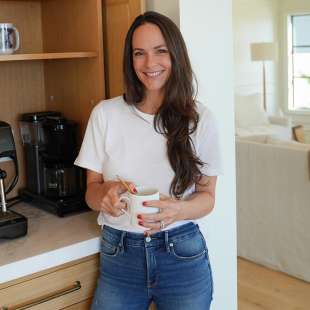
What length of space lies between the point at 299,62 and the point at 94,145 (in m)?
6.68

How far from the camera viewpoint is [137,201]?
4.24 feet

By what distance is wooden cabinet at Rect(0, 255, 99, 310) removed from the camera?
57.2 inches

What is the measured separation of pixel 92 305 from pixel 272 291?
6.57ft

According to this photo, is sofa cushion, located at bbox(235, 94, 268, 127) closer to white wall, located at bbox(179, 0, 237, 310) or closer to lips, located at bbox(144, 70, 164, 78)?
white wall, located at bbox(179, 0, 237, 310)

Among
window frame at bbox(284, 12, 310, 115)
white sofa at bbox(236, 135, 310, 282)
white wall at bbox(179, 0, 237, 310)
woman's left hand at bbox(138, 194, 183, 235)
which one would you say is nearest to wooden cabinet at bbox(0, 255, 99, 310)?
woman's left hand at bbox(138, 194, 183, 235)

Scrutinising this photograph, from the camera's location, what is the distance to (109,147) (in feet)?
4.90

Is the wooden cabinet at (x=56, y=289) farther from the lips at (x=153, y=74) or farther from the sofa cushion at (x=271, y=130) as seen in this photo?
the sofa cushion at (x=271, y=130)

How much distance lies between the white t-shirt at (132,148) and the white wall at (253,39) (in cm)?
582

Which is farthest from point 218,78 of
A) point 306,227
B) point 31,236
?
point 306,227

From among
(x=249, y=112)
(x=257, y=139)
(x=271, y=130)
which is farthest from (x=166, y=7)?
(x=249, y=112)

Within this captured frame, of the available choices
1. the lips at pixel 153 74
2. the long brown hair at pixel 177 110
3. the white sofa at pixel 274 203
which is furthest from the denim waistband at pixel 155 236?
the white sofa at pixel 274 203

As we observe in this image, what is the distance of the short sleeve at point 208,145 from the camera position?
58.3 inches

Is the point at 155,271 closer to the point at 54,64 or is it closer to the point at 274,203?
the point at 54,64

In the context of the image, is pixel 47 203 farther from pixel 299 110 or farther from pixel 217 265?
pixel 299 110
